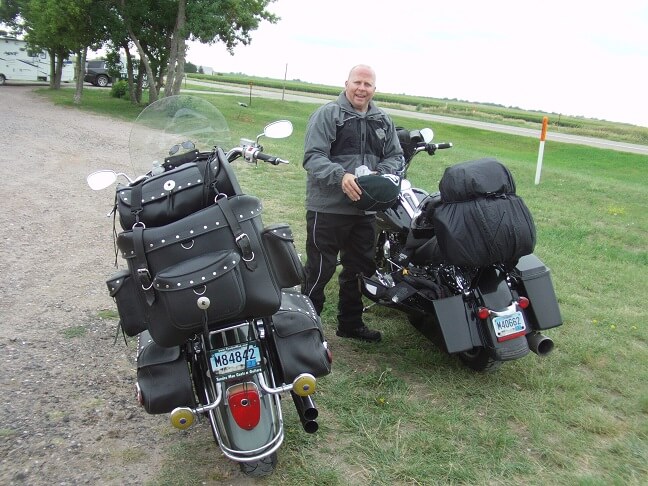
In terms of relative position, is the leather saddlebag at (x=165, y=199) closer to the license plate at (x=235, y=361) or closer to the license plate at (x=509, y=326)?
the license plate at (x=235, y=361)

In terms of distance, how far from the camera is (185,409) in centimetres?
254

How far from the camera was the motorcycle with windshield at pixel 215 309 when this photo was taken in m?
2.41

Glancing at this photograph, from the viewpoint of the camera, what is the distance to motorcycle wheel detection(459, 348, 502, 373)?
12.4 ft

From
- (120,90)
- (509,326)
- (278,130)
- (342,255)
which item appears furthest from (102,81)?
(509,326)

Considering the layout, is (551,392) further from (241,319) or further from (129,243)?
(129,243)

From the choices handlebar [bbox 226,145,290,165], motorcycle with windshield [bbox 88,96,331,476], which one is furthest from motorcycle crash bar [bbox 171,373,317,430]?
handlebar [bbox 226,145,290,165]

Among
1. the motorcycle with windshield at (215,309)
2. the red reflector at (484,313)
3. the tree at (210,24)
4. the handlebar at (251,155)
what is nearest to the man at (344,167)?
the handlebar at (251,155)

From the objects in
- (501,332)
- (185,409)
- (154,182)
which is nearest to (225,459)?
(185,409)

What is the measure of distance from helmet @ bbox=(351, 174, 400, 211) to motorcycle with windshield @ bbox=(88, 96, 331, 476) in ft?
3.10

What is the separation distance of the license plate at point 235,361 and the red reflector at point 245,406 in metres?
0.07

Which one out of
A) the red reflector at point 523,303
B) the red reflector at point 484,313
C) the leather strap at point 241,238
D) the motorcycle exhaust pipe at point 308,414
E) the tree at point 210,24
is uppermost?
the tree at point 210,24

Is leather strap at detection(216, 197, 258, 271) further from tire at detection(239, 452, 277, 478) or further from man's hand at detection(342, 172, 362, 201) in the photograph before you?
man's hand at detection(342, 172, 362, 201)

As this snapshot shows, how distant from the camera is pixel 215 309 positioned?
2379mm

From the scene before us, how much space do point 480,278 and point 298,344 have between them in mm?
1478
